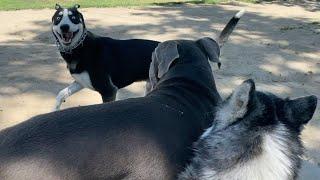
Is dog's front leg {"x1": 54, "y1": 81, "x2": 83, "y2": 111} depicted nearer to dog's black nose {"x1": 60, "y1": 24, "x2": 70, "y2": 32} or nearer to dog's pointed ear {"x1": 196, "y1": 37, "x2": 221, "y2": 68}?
dog's black nose {"x1": 60, "y1": 24, "x2": 70, "y2": 32}

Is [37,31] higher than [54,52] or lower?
lower

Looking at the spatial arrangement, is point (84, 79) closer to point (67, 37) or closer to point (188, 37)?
point (67, 37)

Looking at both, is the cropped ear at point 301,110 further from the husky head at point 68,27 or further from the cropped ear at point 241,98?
the husky head at point 68,27

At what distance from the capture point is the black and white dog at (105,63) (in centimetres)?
638

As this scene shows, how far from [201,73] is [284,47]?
7.72 m

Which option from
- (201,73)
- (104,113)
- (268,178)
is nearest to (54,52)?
(201,73)

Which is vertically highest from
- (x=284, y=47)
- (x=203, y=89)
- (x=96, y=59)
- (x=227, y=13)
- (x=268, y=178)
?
(x=268, y=178)

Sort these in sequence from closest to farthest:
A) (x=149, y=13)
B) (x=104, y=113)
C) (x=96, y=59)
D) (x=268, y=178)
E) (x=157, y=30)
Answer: (x=268, y=178) → (x=104, y=113) → (x=96, y=59) → (x=157, y=30) → (x=149, y=13)

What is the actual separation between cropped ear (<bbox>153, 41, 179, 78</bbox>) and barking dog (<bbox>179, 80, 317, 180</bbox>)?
1.33m

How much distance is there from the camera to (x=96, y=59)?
6.46m

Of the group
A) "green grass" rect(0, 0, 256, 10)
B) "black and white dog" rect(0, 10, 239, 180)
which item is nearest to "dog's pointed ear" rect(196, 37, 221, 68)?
"black and white dog" rect(0, 10, 239, 180)

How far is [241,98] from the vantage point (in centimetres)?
254

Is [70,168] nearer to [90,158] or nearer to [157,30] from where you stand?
[90,158]

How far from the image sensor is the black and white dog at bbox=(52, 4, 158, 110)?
20.9 ft
